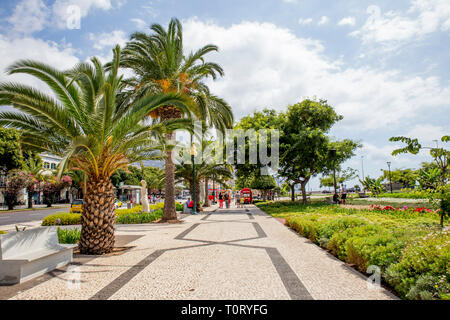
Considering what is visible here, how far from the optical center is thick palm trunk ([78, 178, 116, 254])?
7.41 metres

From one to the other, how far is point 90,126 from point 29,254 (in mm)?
3211

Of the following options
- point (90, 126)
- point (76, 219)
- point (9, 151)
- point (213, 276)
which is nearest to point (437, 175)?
point (213, 276)

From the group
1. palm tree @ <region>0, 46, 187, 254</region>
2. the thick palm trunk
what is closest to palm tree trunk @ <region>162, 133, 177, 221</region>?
palm tree @ <region>0, 46, 187, 254</region>

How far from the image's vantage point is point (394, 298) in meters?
4.08

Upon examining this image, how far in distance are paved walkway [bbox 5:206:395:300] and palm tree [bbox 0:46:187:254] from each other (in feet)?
3.77

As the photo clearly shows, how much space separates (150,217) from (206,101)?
24.0ft

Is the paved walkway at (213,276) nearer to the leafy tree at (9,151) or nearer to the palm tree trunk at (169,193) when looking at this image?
the palm tree trunk at (169,193)

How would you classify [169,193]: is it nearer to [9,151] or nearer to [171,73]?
[171,73]

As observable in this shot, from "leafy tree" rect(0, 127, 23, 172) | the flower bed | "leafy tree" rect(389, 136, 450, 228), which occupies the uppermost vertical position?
"leafy tree" rect(0, 127, 23, 172)

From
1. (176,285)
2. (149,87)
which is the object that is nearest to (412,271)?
(176,285)

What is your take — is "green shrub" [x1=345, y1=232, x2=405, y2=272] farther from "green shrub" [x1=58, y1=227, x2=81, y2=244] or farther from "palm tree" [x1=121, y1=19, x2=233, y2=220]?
"palm tree" [x1=121, y1=19, x2=233, y2=220]

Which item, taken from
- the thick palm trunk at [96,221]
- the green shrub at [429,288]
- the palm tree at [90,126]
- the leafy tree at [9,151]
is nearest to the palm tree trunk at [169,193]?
the palm tree at [90,126]

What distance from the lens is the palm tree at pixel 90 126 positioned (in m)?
6.61

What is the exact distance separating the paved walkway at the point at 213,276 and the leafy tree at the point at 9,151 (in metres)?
34.0
